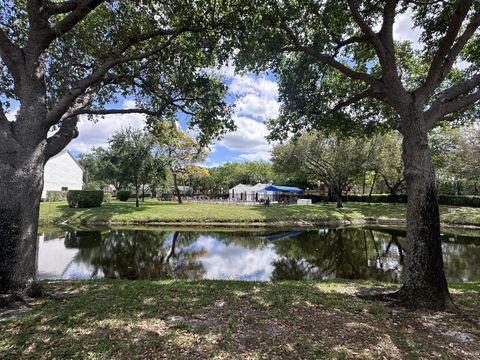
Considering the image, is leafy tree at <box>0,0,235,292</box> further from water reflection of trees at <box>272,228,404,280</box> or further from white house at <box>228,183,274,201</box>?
white house at <box>228,183,274,201</box>

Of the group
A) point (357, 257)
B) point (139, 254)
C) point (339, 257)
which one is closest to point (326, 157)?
point (357, 257)

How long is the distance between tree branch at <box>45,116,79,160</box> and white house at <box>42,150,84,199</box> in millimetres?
29708

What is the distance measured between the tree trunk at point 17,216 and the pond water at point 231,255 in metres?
4.06

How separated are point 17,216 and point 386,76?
6.82 metres

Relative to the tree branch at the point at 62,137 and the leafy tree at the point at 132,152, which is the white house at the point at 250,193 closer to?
the leafy tree at the point at 132,152

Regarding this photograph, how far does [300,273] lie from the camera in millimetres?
9133

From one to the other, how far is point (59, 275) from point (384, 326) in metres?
8.54

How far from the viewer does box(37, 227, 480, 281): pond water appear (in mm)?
8914

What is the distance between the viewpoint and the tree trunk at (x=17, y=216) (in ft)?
13.9

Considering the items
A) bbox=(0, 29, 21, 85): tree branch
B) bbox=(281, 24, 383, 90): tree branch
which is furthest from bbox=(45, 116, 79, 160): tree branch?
bbox=(281, 24, 383, 90): tree branch

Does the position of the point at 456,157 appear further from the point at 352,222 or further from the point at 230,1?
the point at 230,1

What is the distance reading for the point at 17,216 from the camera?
169 inches

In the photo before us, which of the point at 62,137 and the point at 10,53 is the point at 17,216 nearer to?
the point at 62,137

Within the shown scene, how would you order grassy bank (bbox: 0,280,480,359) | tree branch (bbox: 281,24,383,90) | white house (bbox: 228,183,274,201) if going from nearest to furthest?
grassy bank (bbox: 0,280,480,359)
tree branch (bbox: 281,24,383,90)
white house (bbox: 228,183,274,201)
